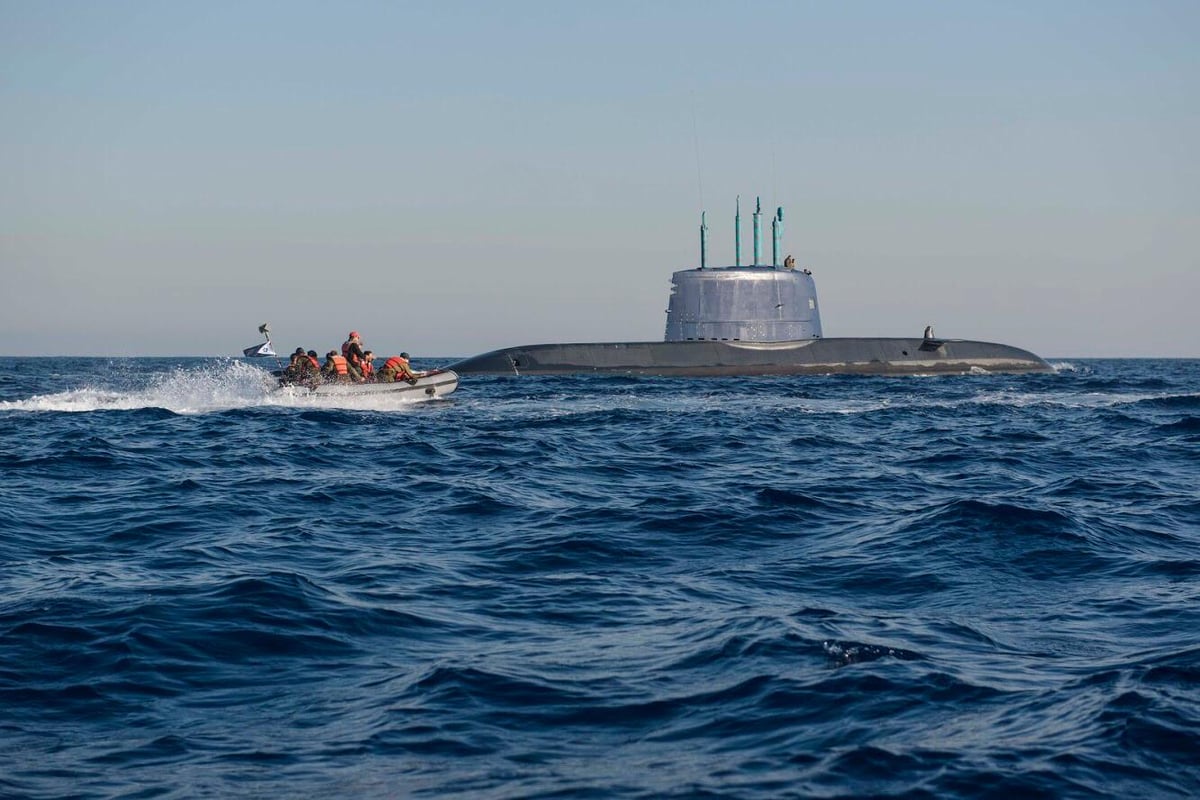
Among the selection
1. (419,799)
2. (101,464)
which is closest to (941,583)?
(419,799)

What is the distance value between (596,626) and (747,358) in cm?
5049

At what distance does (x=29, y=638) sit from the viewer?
9719 millimetres

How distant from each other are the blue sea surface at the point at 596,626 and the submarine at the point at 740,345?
1434 inches

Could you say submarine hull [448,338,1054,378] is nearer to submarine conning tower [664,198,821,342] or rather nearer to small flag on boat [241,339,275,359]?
submarine conning tower [664,198,821,342]

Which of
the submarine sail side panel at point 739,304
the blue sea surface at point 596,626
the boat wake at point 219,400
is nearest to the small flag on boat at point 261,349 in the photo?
the boat wake at point 219,400

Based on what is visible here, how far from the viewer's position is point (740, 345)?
60.2 m

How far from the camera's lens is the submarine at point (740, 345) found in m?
60.3

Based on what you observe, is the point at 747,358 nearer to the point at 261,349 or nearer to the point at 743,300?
the point at 743,300

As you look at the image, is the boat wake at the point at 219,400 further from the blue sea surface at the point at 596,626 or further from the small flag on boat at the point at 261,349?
the blue sea surface at the point at 596,626

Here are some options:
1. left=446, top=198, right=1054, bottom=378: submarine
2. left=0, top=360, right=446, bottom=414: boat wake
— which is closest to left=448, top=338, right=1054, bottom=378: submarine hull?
left=446, top=198, right=1054, bottom=378: submarine

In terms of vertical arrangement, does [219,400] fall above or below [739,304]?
below

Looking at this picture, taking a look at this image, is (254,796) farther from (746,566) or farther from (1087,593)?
(1087,593)

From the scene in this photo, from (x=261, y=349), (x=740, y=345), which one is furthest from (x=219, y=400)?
(x=740, y=345)

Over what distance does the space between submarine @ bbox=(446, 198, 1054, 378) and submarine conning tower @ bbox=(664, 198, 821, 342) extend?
0.05m
